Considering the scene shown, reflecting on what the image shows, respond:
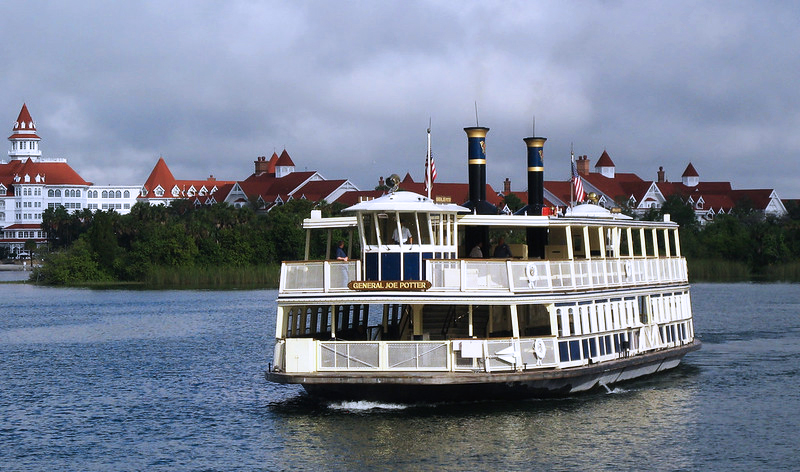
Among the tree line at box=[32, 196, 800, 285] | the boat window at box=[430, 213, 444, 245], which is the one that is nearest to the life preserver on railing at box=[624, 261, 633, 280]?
the boat window at box=[430, 213, 444, 245]

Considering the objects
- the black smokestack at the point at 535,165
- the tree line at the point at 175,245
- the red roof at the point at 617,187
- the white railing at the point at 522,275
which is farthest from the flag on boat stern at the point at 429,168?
the red roof at the point at 617,187

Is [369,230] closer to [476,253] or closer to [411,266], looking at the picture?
[411,266]

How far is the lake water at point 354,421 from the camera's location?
25.7 m

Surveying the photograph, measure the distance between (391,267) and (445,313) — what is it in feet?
10.4

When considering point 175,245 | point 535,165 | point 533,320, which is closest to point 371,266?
point 533,320

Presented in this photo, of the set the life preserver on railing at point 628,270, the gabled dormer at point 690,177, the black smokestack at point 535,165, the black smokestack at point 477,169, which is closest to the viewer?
the black smokestack at point 477,169

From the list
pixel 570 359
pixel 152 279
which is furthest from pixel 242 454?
pixel 152 279

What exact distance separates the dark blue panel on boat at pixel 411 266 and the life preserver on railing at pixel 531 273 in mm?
2621

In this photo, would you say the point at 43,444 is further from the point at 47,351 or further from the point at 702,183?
the point at 702,183

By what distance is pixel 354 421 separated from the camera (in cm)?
2791

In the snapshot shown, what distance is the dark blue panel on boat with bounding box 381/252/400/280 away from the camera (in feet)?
91.6

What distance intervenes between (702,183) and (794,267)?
298ft

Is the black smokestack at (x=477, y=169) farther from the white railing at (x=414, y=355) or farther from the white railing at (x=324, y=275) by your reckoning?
the white railing at (x=324, y=275)

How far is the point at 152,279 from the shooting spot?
336 ft
